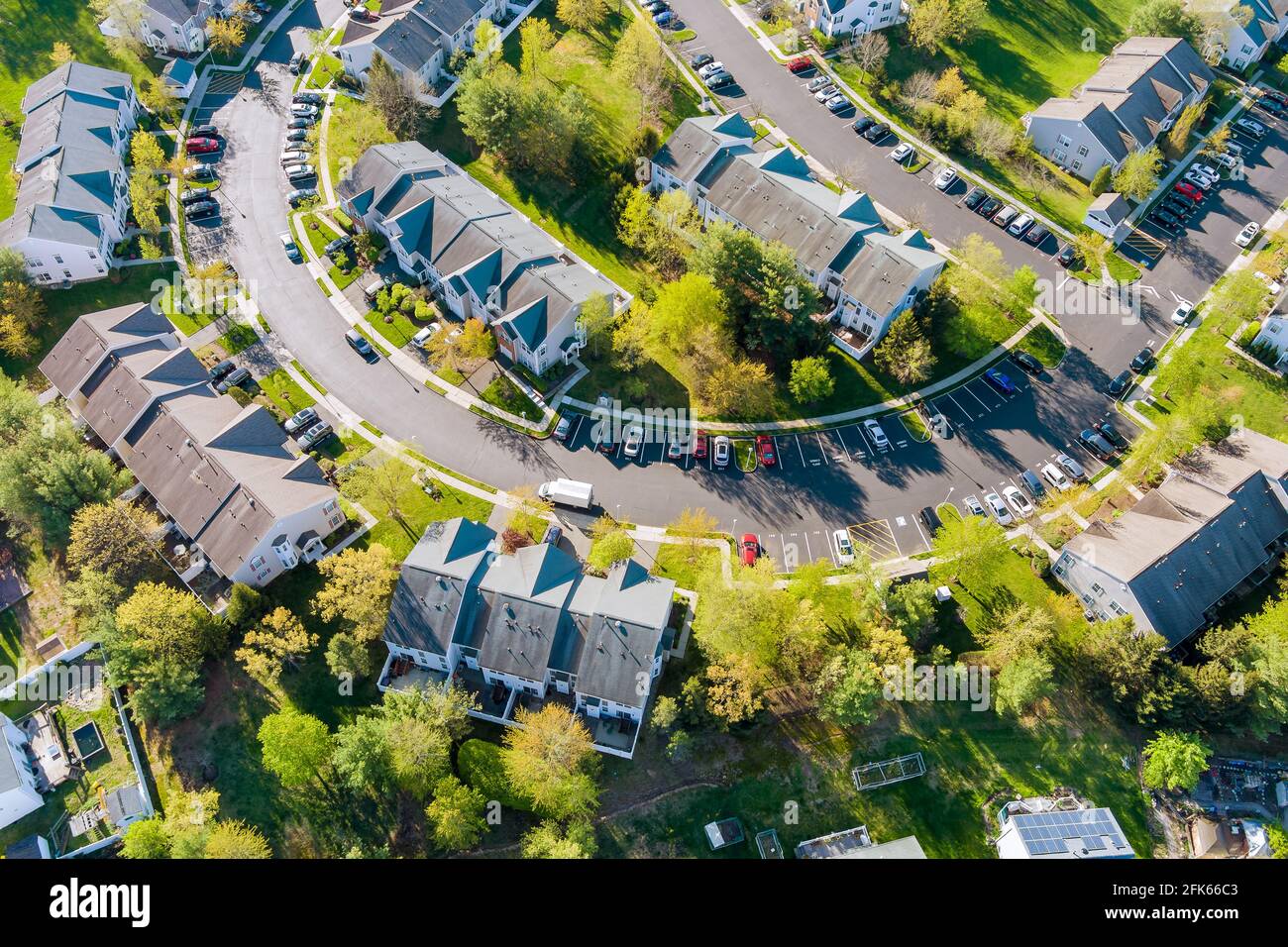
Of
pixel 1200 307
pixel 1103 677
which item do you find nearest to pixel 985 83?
pixel 1200 307

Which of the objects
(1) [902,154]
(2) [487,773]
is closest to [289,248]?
(2) [487,773]

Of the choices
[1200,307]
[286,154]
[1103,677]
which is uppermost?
[1200,307]

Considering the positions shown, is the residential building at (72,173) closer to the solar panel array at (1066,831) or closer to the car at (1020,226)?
the car at (1020,226)

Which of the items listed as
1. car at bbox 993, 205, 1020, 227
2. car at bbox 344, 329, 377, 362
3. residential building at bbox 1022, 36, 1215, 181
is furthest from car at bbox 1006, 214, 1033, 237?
car at bbox 344, 329, 377, 362

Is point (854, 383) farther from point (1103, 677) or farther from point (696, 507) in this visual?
point (1103, 677)

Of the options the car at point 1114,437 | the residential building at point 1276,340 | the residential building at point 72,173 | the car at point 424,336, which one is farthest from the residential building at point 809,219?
the residential building at point 72,173

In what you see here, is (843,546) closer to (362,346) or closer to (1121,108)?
(362,346)
